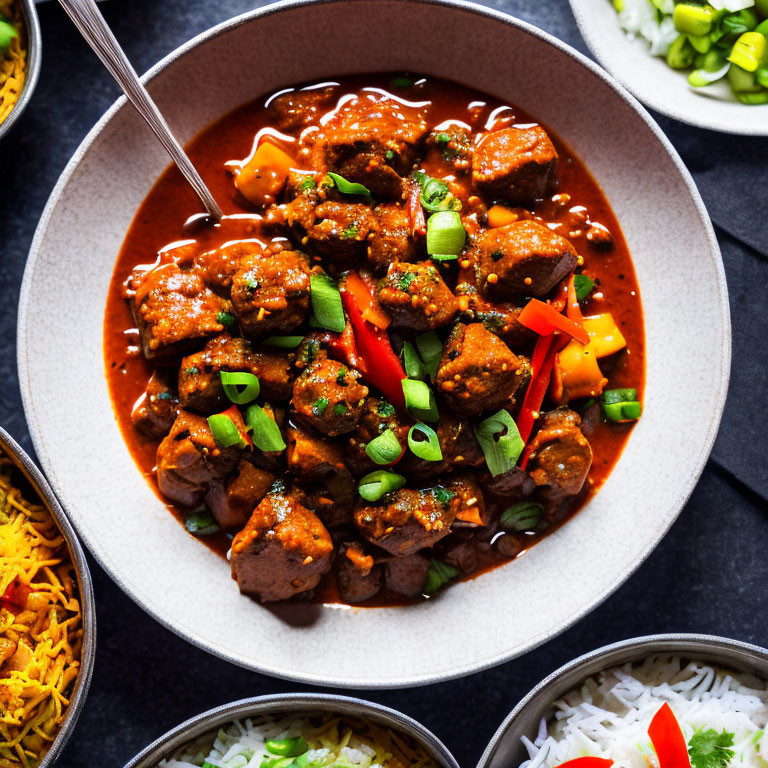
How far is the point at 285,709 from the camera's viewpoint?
3648 mm

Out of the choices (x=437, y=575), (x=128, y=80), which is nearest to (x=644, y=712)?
(x=437, y=575)

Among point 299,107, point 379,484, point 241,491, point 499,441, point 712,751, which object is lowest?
point 712,751

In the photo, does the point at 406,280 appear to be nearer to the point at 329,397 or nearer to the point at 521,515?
the point at 329,397

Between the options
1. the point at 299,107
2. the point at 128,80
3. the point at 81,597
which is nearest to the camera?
the point at 128,80

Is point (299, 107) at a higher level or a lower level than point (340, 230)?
higher

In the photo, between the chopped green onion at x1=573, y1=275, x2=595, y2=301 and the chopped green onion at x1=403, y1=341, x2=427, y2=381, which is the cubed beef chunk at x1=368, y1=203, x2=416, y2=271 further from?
the chopped green onion at x1=573, y1=275, x2=595, y2=301

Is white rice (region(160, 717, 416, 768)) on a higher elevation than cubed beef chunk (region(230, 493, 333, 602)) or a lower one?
lower

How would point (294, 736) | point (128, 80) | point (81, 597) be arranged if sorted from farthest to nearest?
1. point (294, 736)
2. point (81, 597)
3. point (128, 80)

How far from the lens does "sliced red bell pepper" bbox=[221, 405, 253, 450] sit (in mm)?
3506

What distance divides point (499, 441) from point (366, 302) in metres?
0.84

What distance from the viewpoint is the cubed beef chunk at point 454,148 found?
12.3 ft

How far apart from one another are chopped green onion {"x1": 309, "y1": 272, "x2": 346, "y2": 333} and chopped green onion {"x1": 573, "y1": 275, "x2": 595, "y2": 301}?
1082mm

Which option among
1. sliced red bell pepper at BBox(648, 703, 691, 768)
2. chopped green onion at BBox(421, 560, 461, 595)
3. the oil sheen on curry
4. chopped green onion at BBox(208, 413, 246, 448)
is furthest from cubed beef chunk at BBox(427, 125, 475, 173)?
sliced red bell pepper at BBox(648, 703, 691, 768)

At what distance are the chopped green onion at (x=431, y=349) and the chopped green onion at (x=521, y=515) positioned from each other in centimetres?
74
